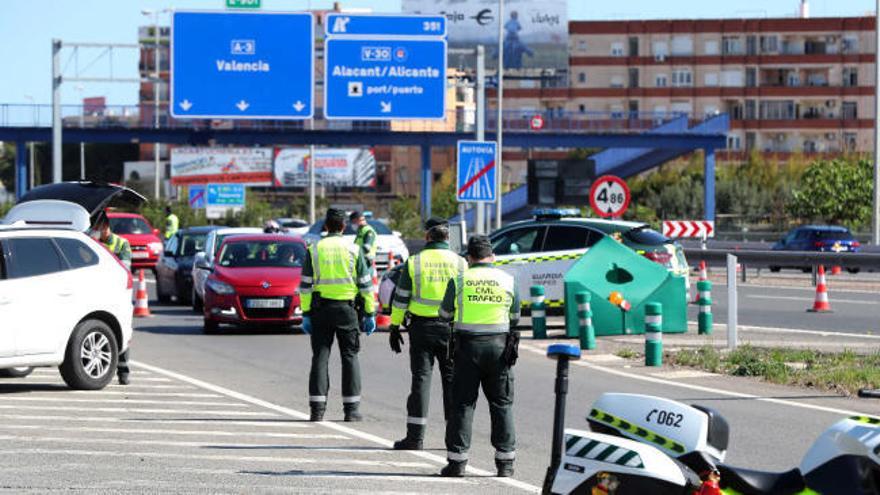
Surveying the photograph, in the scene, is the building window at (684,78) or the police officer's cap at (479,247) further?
the building window at (684,78)

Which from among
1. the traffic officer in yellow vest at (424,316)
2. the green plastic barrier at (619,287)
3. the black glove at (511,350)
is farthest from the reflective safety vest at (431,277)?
the green plastic barrier at (619,287)

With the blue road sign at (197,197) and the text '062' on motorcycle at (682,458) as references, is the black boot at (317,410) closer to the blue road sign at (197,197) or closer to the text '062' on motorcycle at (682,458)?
the text '062' on motorcycle at (682,458)

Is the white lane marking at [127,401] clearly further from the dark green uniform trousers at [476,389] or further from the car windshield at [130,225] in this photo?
the car windshield at [130,225]

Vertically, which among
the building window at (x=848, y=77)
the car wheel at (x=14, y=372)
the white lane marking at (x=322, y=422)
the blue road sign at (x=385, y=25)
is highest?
the building window at (x=848, y=77)

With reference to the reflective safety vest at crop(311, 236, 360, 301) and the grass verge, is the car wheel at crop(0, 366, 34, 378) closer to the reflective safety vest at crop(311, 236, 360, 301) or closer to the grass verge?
the reflective safety vest at crop(311, 236, 360, 301)

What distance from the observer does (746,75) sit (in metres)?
108

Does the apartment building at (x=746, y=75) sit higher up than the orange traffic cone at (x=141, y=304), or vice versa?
the apartment building at (x=746, y=75)

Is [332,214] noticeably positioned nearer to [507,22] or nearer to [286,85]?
[286,85]

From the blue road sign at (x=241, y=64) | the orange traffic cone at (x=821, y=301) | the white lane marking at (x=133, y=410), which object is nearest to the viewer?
the white lane marking at (x=133, y=410)

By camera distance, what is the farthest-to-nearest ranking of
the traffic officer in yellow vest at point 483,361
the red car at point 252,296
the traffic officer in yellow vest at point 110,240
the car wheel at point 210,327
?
the car wheel at point 210,327 < the red car at point 252,296 < the traffic officer in yellow vest at point 110,240 < the traffic officer in yellow vest at point 483,361

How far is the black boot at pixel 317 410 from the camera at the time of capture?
14.4 metres

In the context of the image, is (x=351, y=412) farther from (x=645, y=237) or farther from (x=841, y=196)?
(x=841, y=196)

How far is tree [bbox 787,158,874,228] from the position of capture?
75.6 meters

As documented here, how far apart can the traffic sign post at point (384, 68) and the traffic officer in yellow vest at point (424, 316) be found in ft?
103
